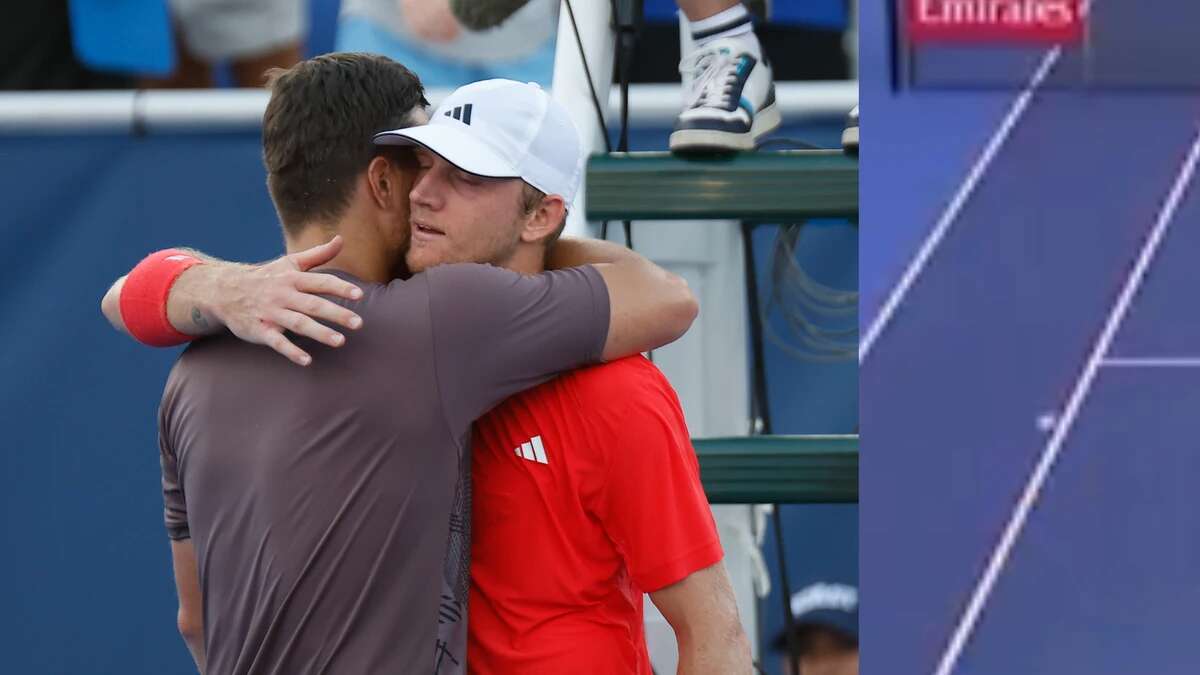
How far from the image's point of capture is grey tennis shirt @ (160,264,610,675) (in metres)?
1.60

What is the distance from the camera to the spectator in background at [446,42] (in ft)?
9.98

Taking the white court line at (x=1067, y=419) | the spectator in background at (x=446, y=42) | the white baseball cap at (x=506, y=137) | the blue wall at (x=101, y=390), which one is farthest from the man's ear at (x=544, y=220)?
the spectator in background at (x=446, y=42)

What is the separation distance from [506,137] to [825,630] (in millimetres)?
1532

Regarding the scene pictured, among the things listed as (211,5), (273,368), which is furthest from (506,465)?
(211,5)

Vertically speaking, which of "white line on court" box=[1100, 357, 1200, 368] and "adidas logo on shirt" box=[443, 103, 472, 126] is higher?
"adidas logo on shirt" box=[443, 103, 472, 126]

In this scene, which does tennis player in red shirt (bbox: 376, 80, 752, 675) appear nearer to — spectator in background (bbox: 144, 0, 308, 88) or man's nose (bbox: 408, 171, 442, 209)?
man's nose (bbox: 408, 171, 442, 209)

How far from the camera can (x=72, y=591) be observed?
112 inches

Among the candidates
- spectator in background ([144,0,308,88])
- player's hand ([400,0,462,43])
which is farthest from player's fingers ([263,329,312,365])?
spectator in background ([144,0,308,88])

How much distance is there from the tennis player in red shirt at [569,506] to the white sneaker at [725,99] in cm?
27

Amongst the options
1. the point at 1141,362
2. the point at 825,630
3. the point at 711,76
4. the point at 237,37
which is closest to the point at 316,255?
the point at 711,76

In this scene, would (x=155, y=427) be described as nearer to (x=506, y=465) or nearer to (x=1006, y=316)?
(x=506, y=465)

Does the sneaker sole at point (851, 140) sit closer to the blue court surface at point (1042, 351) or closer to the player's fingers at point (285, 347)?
the blue court surface at point (1042, 351)

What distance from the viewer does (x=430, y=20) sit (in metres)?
3.04

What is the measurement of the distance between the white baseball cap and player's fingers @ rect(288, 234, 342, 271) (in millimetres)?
139
